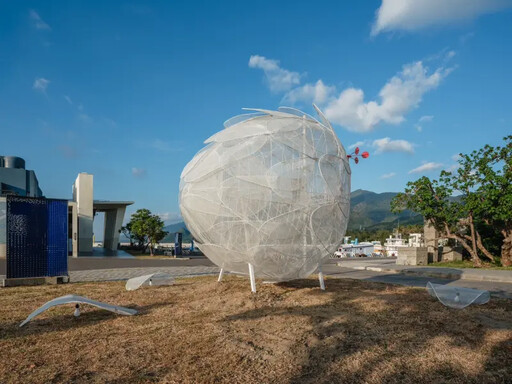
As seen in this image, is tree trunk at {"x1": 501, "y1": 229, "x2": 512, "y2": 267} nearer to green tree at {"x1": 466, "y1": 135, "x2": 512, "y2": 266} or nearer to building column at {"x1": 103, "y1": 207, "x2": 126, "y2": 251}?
green tree at {"x1": 466, "y1": 135, "x2": 512, "y2": 266}

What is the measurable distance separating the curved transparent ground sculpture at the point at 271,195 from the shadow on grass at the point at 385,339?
1.46 m

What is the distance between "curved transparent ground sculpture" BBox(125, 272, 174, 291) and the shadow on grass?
5.06 metres

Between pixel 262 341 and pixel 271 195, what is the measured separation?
11.9 ft

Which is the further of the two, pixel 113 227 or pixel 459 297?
pixel 113 227

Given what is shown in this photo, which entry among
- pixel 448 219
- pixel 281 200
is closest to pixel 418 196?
pixel 448 219

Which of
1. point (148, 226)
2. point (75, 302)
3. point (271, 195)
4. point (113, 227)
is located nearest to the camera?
point (75, 302)

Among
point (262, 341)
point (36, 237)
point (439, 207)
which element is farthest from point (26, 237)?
point (439, 207)

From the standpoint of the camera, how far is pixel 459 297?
29.3 feet

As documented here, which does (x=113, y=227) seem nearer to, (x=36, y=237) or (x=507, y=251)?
(x=36, y=237)

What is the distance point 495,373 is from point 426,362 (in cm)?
83

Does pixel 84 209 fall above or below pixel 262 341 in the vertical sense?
above

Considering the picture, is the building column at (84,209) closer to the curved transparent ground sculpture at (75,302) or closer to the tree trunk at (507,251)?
the curved transparent ground sculpture at (75,302)

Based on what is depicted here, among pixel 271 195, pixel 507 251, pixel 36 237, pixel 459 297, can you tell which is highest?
pixel 271 195

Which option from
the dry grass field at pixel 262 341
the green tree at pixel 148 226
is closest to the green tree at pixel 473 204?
the dry grass field at pixel 262 341
